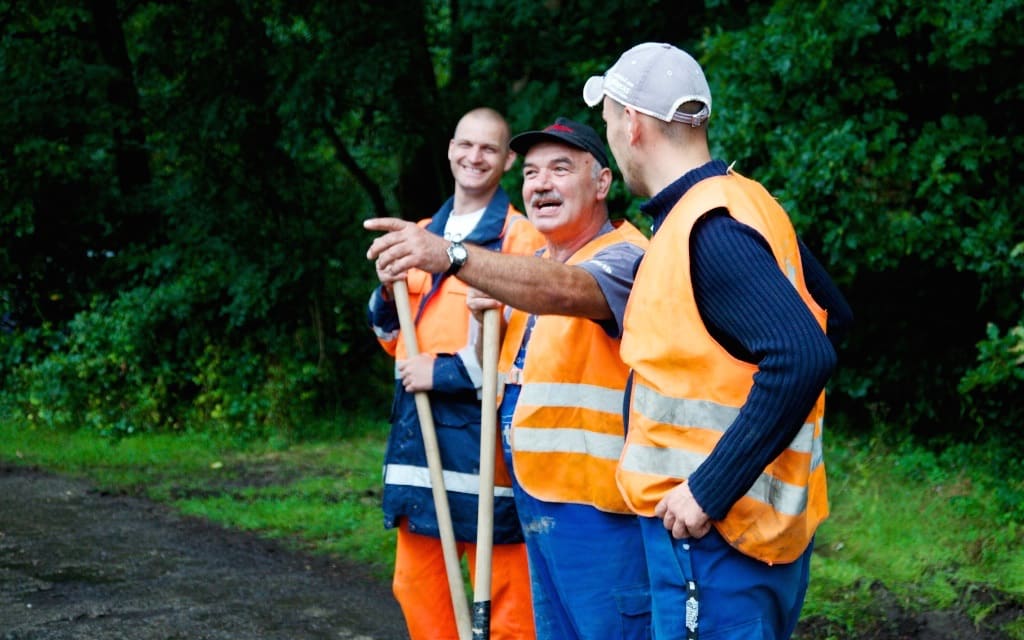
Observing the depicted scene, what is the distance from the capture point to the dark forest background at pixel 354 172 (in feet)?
22.6

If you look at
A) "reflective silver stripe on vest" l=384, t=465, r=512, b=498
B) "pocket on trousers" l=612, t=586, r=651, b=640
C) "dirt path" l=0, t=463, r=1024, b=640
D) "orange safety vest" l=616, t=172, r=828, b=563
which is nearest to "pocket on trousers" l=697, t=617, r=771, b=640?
"orange safety vest" l=616, t=172, r=828, b=563

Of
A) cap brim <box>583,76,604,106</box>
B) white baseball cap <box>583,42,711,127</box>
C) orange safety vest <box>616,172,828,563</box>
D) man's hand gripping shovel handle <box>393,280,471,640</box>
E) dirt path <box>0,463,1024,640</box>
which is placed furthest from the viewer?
dirt path <box>0,463,1024,640</box>

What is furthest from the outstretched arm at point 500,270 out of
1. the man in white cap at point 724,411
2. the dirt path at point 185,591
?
the dirt path at point 185,591

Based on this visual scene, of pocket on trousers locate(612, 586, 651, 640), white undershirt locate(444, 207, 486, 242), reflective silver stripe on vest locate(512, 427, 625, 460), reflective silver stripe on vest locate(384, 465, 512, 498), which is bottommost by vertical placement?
pocket on trousers locate(612, 586, 651, 640)

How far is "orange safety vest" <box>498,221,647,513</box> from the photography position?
315cm

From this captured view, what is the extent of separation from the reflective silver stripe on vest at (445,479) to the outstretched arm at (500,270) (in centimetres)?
124

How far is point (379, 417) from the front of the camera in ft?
36.1

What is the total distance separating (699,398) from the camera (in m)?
2.39

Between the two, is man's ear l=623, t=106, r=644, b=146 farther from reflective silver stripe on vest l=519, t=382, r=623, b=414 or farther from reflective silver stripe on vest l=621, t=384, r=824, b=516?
reflective silver stripe on vest l=519, t=382, r=623, b=414

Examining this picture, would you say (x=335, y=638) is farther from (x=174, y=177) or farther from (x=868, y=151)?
(x=174, y=177)

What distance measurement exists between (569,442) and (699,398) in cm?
84

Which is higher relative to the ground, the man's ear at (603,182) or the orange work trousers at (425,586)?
the man's ear at (603,182)

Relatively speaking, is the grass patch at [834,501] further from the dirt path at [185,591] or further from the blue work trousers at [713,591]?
the blue work trousers at [713,591]

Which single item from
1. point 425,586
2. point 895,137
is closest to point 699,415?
point 425,586
